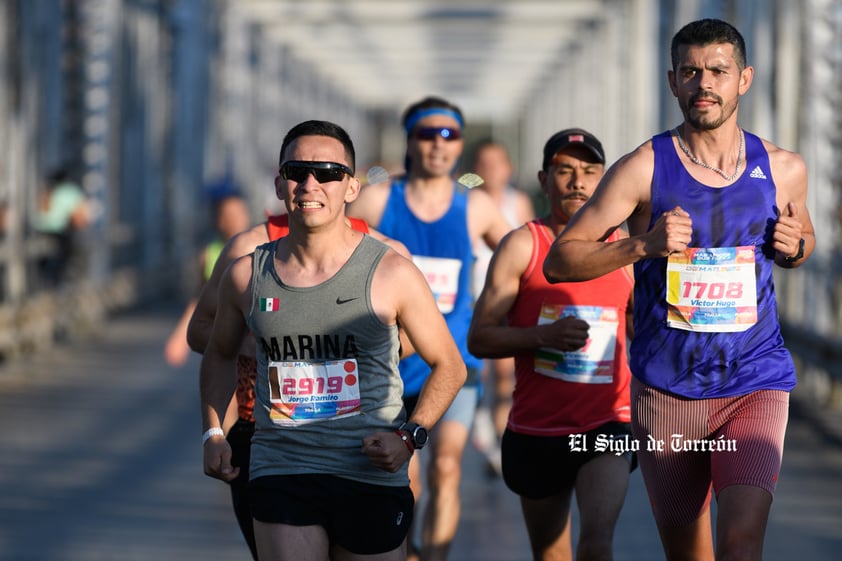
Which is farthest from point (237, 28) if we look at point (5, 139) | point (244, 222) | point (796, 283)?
point (244, 222)

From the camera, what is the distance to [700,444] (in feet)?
15.2

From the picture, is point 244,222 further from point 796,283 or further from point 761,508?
point 796,283

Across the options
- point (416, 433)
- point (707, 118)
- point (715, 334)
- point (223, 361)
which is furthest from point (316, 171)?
point (715, 334)

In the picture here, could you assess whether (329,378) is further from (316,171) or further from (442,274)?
(442,274)

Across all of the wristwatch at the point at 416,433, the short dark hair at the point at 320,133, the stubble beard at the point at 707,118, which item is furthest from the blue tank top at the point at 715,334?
the short dark hair at the point at 320,133

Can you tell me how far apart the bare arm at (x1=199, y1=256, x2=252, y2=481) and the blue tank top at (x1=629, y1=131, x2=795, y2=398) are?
1.12 m

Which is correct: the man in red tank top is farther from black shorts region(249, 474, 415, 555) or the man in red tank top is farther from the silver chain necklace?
black shorts region(249, 474, 415, 555)

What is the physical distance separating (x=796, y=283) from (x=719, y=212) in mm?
10165

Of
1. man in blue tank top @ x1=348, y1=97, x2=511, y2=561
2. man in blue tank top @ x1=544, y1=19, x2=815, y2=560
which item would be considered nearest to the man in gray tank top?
man in blue tank top @ x1=544, y1=19, x2=815, y2=560

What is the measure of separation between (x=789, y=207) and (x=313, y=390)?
1.39 metres

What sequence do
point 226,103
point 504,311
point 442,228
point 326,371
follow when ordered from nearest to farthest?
point 326,371
point 504,311
point 442,228
point 226,103

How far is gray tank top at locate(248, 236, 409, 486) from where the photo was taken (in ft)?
14.3

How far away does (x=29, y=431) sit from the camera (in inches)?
442

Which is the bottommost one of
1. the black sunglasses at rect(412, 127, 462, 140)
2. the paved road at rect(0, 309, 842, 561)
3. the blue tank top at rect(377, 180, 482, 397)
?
the paved road at rect(0, 309, 842, 561)
